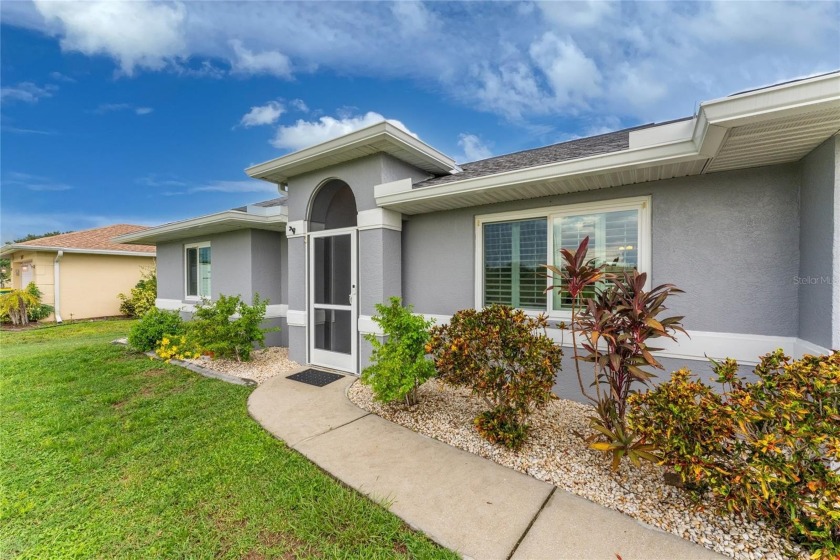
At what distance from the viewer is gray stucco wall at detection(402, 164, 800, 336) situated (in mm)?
3592

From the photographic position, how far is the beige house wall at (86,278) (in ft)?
49.0

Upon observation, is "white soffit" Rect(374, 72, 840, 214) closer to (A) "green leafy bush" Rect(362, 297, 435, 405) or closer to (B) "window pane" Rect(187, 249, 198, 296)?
(A) "green leafy bush" Rect(362, 297, 435, 405)

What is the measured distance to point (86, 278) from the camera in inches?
617

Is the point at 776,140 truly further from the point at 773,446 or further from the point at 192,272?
the point at 192,272

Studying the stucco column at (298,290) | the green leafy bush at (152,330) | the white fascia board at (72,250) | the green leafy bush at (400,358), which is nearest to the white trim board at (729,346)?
the green leafy bush at (400,358)

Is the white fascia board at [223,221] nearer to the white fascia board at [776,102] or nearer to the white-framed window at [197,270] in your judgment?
the white-framed window at [197,270]

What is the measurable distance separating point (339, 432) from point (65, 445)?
322cm

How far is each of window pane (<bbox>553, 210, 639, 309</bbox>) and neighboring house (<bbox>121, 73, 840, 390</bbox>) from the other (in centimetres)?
2

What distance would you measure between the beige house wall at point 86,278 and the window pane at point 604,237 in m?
20.9

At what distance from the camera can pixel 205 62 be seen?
27.9 feet

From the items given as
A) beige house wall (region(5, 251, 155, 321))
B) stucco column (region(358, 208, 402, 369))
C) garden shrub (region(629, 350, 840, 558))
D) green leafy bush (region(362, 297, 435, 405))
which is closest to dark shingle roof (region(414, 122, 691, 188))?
stucco column (region(358, 208, 402, 369))

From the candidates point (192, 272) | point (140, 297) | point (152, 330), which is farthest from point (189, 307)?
point (140, 297)

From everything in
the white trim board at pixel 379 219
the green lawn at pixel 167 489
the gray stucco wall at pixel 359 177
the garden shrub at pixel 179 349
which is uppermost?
the gray stucco wall at pixel 359 177

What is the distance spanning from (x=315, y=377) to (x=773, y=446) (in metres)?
5.87
